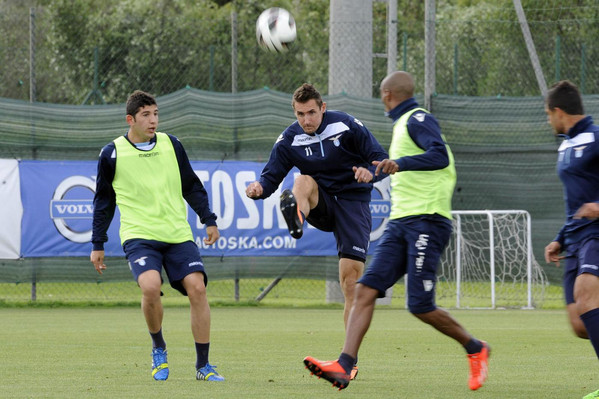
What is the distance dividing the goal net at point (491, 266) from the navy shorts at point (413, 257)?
8234 mm

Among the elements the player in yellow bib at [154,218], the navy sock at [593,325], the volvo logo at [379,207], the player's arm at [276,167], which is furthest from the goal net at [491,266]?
the navy sock at [593,325]

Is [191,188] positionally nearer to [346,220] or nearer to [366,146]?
[346,220]

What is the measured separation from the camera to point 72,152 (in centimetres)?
1562

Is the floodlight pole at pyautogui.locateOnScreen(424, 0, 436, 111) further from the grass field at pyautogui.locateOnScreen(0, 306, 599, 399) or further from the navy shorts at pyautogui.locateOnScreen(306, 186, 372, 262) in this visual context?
the navy shorts at pyautogui.locateOnScreen(306, 186, 372, 262)

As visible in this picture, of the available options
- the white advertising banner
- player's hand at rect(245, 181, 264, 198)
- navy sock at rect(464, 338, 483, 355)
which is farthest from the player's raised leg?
the white advertising banner

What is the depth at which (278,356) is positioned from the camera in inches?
378

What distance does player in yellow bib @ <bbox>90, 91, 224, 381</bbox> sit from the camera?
7.96 meters

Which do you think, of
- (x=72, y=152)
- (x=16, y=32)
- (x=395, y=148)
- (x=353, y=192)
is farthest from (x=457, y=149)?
(x=16, y=32)

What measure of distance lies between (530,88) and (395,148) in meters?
14.9

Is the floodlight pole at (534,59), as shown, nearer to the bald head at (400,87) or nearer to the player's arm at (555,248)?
the bald head at (400,87)

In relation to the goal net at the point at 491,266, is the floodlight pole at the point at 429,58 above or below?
above

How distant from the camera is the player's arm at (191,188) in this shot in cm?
832

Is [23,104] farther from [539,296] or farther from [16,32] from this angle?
[16,32]

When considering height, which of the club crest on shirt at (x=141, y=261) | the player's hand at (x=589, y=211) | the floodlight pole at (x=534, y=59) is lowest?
the club crest on shirt at (x=141, y=261)
